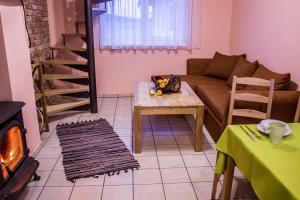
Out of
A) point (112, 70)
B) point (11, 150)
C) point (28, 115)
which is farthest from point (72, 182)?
point (112, 70)

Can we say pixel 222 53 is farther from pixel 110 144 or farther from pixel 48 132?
pixel 48 132

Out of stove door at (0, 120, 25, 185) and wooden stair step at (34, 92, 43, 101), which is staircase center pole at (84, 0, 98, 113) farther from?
stove door at (0, 120, 25, 185)

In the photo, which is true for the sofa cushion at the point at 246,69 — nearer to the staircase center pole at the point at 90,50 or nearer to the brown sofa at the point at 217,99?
the brown sofa at the point at 217,99

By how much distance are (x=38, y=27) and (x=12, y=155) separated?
260 centimetres

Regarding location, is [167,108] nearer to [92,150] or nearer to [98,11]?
[92,150]

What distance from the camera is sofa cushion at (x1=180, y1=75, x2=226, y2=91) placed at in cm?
434

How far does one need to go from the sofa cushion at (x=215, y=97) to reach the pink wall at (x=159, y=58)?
3.76 feet

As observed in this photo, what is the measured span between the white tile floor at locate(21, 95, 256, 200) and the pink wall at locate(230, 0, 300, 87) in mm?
1309

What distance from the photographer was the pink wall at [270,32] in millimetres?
3059

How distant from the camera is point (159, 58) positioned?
5098 mm

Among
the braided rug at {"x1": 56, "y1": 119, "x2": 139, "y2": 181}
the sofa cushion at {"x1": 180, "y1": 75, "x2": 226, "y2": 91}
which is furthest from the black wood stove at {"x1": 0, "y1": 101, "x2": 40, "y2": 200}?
the sofa cushion at {"x1": 180, "y1": 75, "x2": 226, "y2": 91}

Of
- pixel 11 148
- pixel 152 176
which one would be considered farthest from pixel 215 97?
pixel 11 148

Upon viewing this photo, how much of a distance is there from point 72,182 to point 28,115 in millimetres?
873

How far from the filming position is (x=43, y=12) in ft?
14.5
